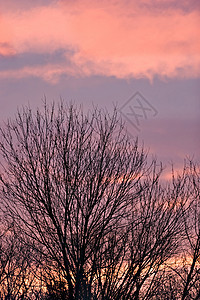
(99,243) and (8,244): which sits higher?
(8,244)

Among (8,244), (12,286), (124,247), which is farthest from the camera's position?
(12,286)

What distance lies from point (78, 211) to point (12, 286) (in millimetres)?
20655

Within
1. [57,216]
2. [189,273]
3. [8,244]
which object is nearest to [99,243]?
[57,216]

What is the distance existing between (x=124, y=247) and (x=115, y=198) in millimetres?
1862

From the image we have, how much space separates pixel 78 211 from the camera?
1283 centimetres

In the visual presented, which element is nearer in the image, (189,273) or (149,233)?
(149,233)

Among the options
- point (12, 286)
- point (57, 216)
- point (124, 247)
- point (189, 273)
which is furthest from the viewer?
point (12, 286)

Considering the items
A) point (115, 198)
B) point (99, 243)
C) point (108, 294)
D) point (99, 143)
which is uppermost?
point (99, 143)

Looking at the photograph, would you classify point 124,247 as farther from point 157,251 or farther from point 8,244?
point 8,244

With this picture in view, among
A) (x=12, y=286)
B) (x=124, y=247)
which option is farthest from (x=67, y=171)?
(x=12, y=286)

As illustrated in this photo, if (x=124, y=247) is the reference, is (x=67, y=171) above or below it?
above

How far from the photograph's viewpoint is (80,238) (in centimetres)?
Answer: 1282

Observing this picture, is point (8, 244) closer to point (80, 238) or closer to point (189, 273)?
point (189, 273)

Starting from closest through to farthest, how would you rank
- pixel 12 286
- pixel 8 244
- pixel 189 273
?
pixel 189 273, pixel 8 244, pixel 12 286
